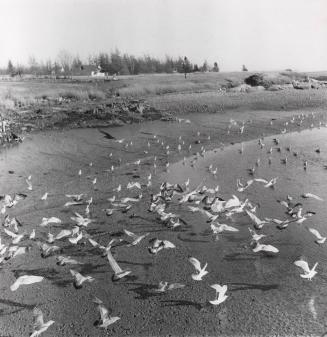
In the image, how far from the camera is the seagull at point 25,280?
796cm

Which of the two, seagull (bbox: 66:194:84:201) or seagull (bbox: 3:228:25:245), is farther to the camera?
seagull (bbox: 66:194:84:201)

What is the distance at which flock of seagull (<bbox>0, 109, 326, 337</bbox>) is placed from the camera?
803 cm

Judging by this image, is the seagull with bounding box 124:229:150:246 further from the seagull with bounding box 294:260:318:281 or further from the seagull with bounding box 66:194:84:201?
the seagull with bounding box 294:260:318:281

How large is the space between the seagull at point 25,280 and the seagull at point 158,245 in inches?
91.6

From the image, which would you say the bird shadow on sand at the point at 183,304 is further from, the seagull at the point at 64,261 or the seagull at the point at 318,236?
the seagull at the point at 318,236

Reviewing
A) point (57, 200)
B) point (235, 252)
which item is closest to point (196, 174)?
point (57, 200)

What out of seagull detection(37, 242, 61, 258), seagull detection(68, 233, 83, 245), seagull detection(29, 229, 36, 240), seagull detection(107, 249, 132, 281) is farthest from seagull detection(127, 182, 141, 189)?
seagull detection(107, 249, 132, 281)

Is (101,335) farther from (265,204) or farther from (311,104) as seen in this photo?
(311,104)

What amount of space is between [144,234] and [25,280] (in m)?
3.13

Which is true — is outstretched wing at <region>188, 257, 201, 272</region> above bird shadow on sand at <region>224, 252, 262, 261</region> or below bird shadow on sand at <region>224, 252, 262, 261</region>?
above

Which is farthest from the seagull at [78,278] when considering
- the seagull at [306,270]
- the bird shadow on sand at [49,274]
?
the seagull at [306,270]

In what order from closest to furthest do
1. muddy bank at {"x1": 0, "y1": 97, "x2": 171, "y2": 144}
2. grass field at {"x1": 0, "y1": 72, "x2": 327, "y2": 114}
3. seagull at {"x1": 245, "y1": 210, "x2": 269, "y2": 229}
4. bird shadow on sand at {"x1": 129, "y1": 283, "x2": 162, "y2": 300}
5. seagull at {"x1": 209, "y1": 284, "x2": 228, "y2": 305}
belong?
seagull at {"x1": 209, "y1": 284, "x2": 228, "y2": 305}, bird shadow on sand at {"x1": 129, "y1": 283, "x2": 162, "y2": 300}, seagull at {"x1": 245, "y1": 210, "x2": 269, "y2": 229}, muddy bank at {"x1": 0, "y1": 97, "x2": 171, "y2": 144}, grass field at {"x1": 0, "y1": 72, "x2": 327, "y2": 114}

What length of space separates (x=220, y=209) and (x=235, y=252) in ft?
6.56

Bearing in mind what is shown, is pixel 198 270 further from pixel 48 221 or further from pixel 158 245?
pixel 48 221
